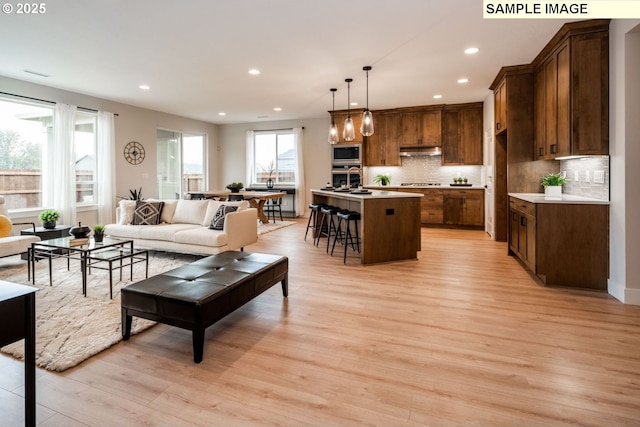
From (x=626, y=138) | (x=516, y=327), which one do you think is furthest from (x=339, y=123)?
(x=516, y=327)

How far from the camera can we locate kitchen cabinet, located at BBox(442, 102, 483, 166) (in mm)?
7480

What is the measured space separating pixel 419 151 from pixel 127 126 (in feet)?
21.7

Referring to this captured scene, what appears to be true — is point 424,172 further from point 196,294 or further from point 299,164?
point 196,294

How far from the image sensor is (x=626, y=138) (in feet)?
10.1

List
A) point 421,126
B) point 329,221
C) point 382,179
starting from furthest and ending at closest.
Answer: point 382,179 < point 421,126 < point 329,221

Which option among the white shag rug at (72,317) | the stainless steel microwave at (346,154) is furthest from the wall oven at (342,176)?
the white shag rug at (72,317)

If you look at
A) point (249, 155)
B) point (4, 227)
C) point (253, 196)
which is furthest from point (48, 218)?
point (249, 155)

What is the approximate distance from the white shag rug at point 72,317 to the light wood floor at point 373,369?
108mm

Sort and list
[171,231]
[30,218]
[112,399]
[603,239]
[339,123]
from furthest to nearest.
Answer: [339,123]
[30,218]
[171,231]
[603,239]
[112,399]

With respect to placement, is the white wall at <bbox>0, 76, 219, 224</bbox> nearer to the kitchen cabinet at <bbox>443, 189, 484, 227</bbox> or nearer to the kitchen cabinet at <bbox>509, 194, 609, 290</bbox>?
the kitchen cabinet at <bbox>443, 189, 484, 227</bbox>

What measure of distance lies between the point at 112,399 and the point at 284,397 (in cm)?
88

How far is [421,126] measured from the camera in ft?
25.8

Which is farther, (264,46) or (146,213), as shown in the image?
(146,213)

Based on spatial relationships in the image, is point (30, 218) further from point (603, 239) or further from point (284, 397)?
point (603, 239)
